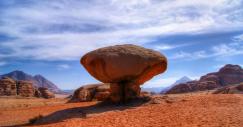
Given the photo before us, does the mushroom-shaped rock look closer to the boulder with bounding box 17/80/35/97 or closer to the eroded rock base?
the eroded rock base

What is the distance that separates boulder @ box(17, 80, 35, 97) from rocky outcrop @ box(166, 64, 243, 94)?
1680 inches

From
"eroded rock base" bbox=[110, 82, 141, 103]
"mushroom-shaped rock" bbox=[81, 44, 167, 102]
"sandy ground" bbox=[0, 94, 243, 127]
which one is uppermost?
"mushroom-shaped rock" bbox=[81, 44, 167, 102]

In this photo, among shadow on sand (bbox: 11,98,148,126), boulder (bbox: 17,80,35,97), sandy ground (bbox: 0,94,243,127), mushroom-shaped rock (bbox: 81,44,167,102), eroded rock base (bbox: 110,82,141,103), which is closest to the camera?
sandy ground (bbox: 0,94,243,127)

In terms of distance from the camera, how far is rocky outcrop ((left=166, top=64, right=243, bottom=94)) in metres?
94.3

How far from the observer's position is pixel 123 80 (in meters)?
21.3

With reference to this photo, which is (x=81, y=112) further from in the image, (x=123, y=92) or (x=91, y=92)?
(x=91, y=92)

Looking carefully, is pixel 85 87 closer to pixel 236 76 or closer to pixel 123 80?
pixel 123 80

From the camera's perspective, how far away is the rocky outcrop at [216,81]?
309ft

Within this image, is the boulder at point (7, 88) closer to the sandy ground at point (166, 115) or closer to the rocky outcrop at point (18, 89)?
the rocky outcrop at point (18, 89)

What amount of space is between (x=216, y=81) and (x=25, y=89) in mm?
61106

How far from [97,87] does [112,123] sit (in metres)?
25.8

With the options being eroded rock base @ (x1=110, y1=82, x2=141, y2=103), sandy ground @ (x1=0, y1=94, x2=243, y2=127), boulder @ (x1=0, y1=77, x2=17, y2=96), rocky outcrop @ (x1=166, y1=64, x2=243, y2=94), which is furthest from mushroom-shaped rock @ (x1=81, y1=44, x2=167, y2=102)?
rocky outcrop @ (x1=166, y1=64, x2=243, y2=94)

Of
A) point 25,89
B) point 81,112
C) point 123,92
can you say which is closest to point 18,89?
point 25,89

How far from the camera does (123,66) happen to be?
20.2 meters
